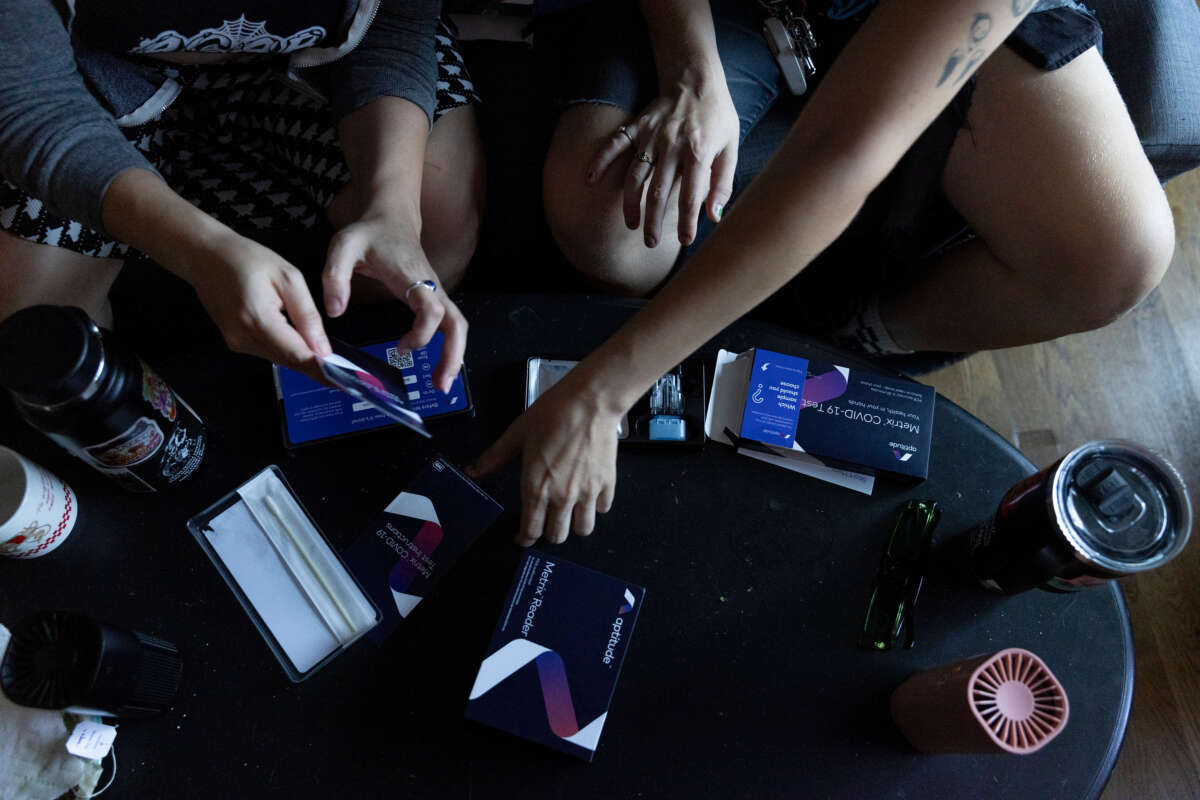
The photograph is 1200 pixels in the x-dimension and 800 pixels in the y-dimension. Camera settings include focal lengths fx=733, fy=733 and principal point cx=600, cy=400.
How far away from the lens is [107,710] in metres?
0.63

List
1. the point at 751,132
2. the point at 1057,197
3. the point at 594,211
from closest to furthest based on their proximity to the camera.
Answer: the point at 1057,197
the point at 594,211
the point at 751,132

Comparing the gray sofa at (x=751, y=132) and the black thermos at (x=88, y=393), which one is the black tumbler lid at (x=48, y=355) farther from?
the gray sofa at (x=751, y=132)

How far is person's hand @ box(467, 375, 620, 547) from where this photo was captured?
0.74 metres

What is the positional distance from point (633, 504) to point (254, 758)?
0.44 metres

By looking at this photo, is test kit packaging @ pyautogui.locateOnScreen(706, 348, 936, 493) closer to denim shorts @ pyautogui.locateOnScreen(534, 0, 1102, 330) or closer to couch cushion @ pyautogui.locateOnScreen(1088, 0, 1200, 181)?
denim shorts @ pyautogui.locateOnScreen(534, 0, 1102, 330)

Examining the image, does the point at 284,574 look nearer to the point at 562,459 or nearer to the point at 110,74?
the point at 562,459

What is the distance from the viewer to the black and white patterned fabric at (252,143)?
1.00 metres

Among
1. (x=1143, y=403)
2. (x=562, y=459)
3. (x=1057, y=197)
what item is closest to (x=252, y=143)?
(x=562, y=459)

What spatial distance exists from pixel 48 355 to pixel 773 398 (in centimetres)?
68

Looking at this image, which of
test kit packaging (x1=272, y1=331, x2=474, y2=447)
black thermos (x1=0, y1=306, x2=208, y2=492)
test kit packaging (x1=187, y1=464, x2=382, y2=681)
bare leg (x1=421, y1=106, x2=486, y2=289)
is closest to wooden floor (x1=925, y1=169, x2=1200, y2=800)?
bare leg (x1=421, y1=106, x2=486, y2=289)

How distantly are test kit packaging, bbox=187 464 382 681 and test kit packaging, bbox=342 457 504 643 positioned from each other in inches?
0.7

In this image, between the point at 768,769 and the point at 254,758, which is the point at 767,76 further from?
the point at 254,758

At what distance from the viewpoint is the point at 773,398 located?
813 millimetres

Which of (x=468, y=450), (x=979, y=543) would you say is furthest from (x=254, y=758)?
(x=979, y=543)
